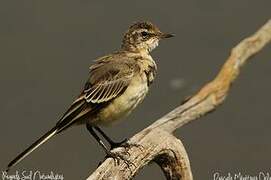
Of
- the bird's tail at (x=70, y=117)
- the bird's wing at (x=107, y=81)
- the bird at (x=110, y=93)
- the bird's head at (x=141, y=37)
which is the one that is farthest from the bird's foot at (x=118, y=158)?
the bird's head at (x=141, y=37)

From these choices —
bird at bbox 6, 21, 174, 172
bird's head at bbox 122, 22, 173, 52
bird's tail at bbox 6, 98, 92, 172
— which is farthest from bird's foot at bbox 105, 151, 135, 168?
bird's head at bbox 122, 22, 173, 52

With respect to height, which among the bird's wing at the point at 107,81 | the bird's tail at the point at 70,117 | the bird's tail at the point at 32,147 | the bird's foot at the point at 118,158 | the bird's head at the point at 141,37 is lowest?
the bird's foot at the point at 118,158

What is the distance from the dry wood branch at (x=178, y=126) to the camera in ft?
12.7

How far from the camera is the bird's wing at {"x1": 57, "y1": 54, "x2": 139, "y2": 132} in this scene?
4.54 m

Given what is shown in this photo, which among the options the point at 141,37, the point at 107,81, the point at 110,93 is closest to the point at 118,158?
the point at 110,93

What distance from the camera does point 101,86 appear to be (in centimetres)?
473

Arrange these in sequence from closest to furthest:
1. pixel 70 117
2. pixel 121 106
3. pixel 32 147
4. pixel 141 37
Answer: pixel 32 147, pixel 70 117, pixel 121 106, pixel 141 37

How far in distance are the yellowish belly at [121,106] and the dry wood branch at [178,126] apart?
0.29 metres

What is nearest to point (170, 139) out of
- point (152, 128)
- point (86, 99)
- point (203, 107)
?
point (152, 128)

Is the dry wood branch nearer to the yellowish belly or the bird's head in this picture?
the yellowish belly

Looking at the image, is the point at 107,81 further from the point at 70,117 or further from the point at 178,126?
the point at 178,126

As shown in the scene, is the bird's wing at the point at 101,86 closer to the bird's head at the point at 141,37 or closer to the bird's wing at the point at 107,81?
the bird's wing at the point at 107,81

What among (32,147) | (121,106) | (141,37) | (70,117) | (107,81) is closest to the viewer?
(32,147)

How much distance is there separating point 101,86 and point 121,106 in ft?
0.71
